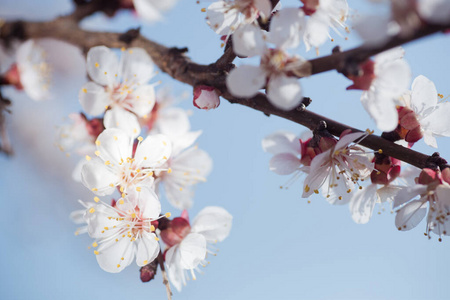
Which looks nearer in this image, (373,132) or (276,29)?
(276,29)

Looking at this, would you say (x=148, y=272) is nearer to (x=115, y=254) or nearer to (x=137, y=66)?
(x=115, y=254)

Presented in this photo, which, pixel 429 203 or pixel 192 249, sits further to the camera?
pixel 192 249

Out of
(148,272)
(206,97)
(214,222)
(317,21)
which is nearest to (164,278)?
(148,272)

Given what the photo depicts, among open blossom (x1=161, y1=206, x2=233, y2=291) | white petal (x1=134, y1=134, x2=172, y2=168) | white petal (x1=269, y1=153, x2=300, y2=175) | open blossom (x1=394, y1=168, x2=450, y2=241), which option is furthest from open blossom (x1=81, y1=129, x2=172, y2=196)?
open blossom (x1=394, y1=168, x2=450, y2=241)

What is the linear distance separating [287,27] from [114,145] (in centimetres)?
76

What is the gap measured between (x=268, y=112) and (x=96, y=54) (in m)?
0.69

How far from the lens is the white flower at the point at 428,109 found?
5.01ft

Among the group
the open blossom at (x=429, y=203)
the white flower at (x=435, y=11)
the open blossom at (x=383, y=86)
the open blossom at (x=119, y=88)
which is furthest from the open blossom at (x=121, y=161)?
the white flower at (x=435, y=11)

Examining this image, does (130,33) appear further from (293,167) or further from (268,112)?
(293,167)

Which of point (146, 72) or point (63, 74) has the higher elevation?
point (146, 72)

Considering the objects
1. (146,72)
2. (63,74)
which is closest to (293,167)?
(146,72)

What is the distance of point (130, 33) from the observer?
1.49 meters

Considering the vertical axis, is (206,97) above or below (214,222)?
above

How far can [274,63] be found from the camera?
1.20 m
